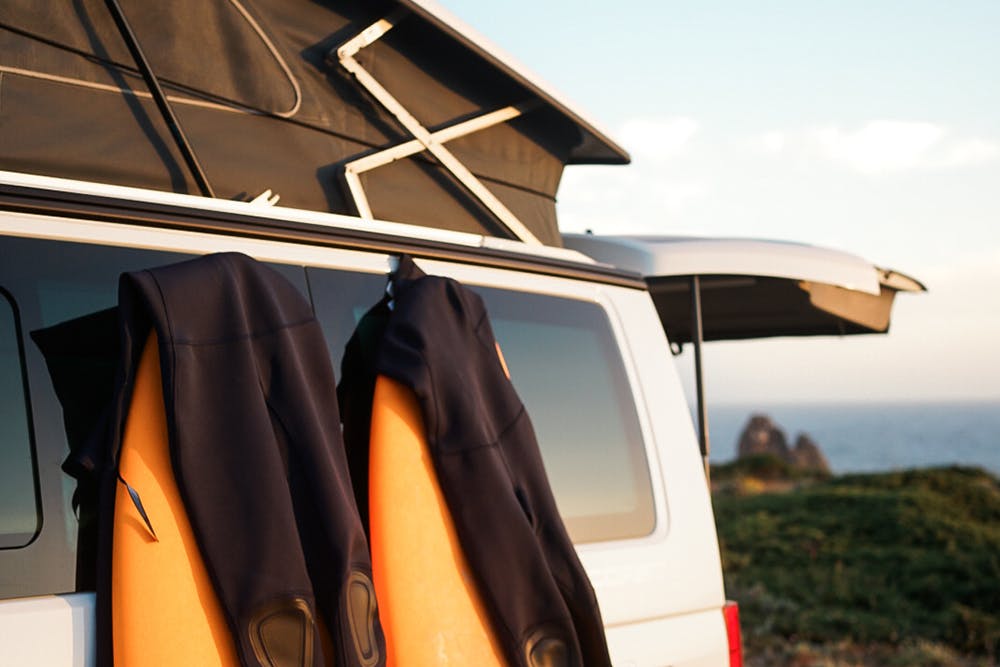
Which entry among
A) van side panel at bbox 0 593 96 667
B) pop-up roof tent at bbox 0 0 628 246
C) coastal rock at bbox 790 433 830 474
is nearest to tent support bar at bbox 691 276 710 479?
pop-up roof tent at bbox 0 0 628 246

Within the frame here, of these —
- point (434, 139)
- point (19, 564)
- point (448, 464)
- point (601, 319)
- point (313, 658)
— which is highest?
point (434, 139)

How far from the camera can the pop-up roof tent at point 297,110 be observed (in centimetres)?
221

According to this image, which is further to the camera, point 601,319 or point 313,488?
point 601,319

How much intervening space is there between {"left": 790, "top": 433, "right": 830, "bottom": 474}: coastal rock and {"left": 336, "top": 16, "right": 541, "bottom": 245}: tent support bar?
70.1ft

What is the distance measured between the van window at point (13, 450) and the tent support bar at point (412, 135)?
3.38 ft

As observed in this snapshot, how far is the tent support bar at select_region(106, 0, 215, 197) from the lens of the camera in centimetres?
225

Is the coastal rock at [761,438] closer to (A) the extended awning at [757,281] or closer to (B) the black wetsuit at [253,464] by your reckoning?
(A) the extended awning at [757,281]

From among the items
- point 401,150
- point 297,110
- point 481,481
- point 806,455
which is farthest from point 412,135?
point 806,455

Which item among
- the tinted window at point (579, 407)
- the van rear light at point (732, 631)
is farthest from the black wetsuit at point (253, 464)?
the van rear light at point (732, 631)

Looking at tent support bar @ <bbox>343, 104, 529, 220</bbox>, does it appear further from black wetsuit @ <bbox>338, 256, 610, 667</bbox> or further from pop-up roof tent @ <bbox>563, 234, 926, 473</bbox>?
pop-up roof tent @ <bbox>563, 234, 926, 473</bbox>

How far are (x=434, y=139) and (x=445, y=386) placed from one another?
99 centimetres

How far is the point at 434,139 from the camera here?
296 centimetres

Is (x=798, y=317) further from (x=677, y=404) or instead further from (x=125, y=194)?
(x=125, y=194)

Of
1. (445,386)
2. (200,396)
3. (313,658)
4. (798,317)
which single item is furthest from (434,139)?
(798,317)
